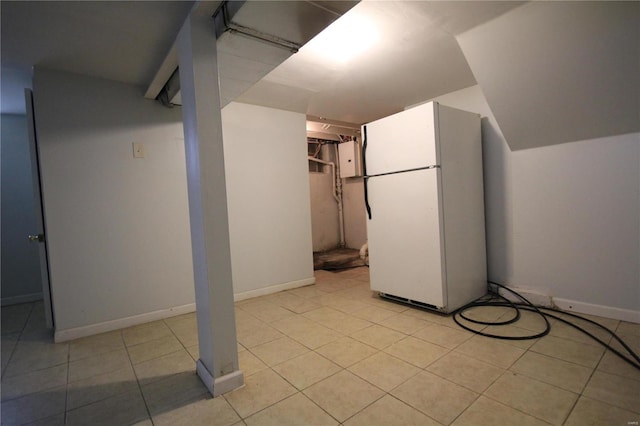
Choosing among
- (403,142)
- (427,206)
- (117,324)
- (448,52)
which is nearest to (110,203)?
(117,324)

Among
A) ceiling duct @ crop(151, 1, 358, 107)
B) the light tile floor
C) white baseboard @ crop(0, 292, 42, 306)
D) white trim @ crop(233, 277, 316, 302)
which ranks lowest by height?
the light tile floor

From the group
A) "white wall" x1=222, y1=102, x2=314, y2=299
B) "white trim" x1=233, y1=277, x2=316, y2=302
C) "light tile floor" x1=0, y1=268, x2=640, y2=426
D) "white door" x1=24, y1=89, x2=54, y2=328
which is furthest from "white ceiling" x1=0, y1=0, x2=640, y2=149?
"white trim" x1=233, y1=277, x2=316, y2=302

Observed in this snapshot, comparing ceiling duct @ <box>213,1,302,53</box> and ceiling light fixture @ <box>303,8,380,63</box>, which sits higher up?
ceiling light fixture @ <box>303,8,380,63</box>

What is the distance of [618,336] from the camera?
198 cm

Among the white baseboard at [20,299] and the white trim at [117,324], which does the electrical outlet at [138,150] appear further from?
the white baseboard at [20,299]

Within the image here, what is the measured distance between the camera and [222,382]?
162 cm

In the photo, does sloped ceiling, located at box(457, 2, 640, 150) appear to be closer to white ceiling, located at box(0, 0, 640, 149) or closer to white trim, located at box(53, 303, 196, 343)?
white ceiling, located at box(0, 0, 640, 149)

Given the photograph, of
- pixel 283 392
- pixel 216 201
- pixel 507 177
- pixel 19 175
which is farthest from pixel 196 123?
pixel 19 175

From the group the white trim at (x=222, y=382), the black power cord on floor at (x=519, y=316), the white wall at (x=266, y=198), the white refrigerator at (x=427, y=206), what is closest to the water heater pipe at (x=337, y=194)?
the white wall at (x=266, y=198)

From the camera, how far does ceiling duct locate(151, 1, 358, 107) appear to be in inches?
58.0

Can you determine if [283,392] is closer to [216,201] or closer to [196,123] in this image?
[216,201]

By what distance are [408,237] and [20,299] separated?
4.60m

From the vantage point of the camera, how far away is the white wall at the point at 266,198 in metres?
3.25

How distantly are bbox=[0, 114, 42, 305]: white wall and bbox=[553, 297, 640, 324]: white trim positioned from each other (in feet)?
18.7
